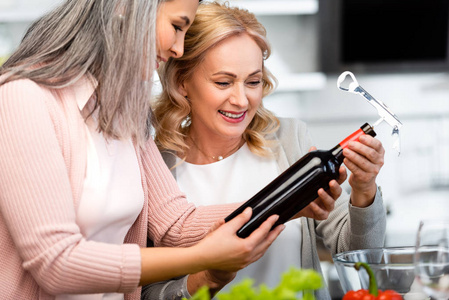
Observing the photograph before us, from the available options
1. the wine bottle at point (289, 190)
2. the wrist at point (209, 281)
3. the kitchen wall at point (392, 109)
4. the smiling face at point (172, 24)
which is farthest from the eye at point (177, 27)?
the kitchen wall at point (392, 109)

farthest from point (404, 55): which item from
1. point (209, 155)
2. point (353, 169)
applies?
point (353, 169)

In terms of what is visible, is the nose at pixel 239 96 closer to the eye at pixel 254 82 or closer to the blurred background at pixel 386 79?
the eye at pixel 254 82

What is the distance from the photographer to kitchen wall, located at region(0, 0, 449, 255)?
3.56m

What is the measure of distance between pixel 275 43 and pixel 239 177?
6.29ft

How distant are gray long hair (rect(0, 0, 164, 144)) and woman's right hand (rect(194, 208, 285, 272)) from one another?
11.9 inches

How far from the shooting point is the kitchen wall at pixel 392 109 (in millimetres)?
3557

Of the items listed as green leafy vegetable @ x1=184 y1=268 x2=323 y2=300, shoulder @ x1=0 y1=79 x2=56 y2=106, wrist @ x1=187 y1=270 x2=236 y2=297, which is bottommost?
wrist @ x1=187 y1=270 x2=236 y2=297

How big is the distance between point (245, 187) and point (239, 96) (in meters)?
0.30

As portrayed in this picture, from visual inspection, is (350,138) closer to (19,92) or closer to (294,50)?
(19,92)

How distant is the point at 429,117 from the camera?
11.9 ft

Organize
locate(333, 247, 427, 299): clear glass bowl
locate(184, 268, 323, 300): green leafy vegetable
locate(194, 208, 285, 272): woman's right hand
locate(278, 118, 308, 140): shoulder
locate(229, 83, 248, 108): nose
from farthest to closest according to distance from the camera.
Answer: locate(278, 118, 308, 140): shoulder
locate(229, 83, 248, 108): nose
locate(194, 208, 285, 272): woman's right hand
locate(333, 247, 427, 299): clear glass bowl
locate(184, 268, 323, 300): green leafy vegetable

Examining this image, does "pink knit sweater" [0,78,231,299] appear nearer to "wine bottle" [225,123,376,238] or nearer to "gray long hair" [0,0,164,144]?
"gray long hair" [0,0,164,144]

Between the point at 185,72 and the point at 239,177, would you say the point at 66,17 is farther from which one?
the point at 239,177

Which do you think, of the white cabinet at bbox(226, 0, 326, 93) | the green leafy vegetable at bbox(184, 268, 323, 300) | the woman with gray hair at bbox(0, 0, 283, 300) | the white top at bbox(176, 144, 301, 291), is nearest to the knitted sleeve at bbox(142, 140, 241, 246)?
the woman with gray hair at bbox(0, 0, 283, 300)
